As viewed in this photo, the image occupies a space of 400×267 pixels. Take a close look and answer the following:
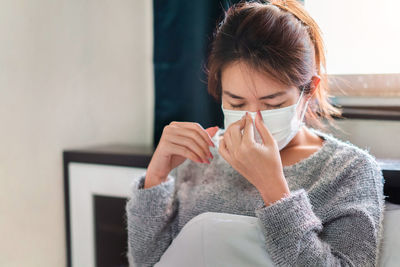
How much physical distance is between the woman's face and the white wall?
0.56 metres

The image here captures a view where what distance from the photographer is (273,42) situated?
2.45ft

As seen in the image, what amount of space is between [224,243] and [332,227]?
207mm

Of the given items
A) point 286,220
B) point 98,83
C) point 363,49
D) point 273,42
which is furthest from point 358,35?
point 98,83

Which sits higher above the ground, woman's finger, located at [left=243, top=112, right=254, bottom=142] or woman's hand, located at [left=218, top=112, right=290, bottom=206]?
woman's finger, located at [left=243, top=112, right=254, bottom=142]

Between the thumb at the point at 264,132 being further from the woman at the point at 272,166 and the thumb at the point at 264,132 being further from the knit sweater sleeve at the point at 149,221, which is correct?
the knit sweater sleeve at the point at 149,221

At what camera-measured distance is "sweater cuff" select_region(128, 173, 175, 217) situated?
2.72 ft

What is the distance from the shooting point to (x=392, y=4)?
96 centimetres

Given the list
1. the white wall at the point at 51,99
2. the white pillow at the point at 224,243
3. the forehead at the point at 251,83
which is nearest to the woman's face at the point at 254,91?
the forehead at the point at 251,83

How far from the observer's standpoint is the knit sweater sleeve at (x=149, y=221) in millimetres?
832

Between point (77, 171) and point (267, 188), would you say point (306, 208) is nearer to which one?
point (267, 188)

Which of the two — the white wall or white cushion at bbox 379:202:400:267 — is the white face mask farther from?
the white wall

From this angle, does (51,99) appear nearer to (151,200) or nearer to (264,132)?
(151,200)

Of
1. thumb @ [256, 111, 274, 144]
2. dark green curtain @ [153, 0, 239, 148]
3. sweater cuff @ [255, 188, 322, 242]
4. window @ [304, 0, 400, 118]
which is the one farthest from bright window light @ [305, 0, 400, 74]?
sweater cuff @ [255, 188, 322, 242]

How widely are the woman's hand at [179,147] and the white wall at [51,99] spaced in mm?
391
